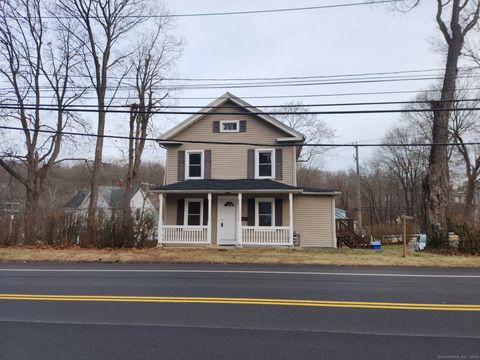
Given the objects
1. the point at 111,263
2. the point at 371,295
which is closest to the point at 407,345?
the point at 371,295

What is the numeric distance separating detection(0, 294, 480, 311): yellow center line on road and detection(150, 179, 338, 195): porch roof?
1211cm

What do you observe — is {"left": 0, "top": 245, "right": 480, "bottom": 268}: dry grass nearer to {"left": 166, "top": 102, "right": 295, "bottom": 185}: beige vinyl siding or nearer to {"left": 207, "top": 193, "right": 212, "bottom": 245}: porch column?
{"left": 207, "top": 193, "right": 212, "bottom": 245}: porch column

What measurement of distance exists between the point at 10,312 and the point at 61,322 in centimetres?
124

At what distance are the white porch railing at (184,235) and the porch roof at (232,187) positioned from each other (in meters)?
1.92

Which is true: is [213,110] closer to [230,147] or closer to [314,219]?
[230,147]

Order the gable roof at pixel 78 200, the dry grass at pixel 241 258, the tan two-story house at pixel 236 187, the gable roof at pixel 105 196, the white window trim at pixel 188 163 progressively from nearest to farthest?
the dry grass at pixel 241 258
the tan two-story house at pixel 236 187
the white window trim at pixel 188 163
the gable roof at pixel 78 200
the gable roof at pixel 105 196

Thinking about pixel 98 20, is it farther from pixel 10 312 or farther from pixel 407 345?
pixel 407 345

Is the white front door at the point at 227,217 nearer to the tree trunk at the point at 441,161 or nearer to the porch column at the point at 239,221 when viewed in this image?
the porch column at the point at 239,221

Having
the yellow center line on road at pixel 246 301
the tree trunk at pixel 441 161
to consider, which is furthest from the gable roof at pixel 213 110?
the yellow center line on road at pixel 246 301

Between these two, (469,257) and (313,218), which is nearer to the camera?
(469,257)

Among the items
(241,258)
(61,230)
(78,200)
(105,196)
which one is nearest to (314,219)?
(241,258)

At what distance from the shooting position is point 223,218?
2084cm

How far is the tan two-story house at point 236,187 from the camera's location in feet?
65.4

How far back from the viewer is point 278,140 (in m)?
21.2
